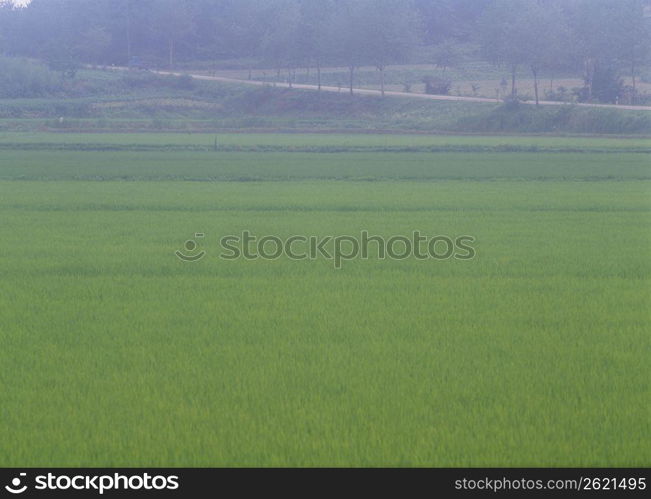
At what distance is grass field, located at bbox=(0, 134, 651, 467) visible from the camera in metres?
5.44

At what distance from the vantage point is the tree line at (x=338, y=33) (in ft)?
187

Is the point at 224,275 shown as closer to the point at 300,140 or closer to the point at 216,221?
the point at 216,221

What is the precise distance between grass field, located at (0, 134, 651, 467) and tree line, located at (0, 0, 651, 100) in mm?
41713

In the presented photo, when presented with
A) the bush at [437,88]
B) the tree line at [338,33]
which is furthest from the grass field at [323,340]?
the bush at [437,88]

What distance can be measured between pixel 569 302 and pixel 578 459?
166 inches

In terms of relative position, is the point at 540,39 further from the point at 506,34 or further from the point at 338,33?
the point at 338,33

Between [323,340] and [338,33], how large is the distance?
198 ft

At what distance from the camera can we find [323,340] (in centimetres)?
765

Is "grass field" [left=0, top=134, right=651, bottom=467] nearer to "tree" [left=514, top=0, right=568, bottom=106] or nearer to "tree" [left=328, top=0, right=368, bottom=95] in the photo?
"tree" [left=514, top=0, right=568, bottom=106]

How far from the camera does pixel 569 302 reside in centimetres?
927

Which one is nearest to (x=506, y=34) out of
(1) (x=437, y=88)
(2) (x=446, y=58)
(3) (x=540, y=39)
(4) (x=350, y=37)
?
(3) (x=540, y=39)

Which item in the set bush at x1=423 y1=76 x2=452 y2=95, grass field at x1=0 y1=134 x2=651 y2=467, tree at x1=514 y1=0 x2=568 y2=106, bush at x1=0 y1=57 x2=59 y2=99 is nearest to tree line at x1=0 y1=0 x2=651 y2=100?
tree at x1=514 y1=0 x2=568 y2=106
